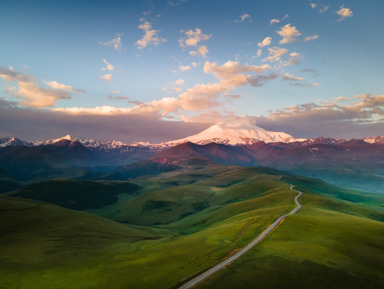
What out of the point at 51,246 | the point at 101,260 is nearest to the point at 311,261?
the point at 101,260

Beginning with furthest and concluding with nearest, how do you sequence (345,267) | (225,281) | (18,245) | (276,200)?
1. (276,200)
2. (18,245)
3. (345,267)
4. (225,281)

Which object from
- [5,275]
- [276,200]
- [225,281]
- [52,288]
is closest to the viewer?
[225,281]

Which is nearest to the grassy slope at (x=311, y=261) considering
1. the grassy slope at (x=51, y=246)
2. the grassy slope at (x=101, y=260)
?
the grassy slope at (x=101, y=260)

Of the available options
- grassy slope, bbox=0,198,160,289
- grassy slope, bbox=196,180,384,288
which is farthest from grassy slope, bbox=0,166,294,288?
grassy slope, bbox=196,180,384,288

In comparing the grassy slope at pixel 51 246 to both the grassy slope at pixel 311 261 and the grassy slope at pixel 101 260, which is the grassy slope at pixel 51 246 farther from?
the grassy slope at pixel 311 261

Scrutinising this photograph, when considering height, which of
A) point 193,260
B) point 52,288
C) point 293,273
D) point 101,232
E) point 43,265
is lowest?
point 101,232

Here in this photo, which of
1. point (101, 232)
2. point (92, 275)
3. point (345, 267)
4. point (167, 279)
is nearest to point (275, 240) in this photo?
point (345, 267)

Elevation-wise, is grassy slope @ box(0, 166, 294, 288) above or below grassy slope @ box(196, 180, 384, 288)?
below

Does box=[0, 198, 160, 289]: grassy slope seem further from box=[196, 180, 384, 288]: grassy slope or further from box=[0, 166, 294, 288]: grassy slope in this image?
box=[196, 180, 384, 288]: grassy slope

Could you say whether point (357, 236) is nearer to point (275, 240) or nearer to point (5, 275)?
point (275, 240)
